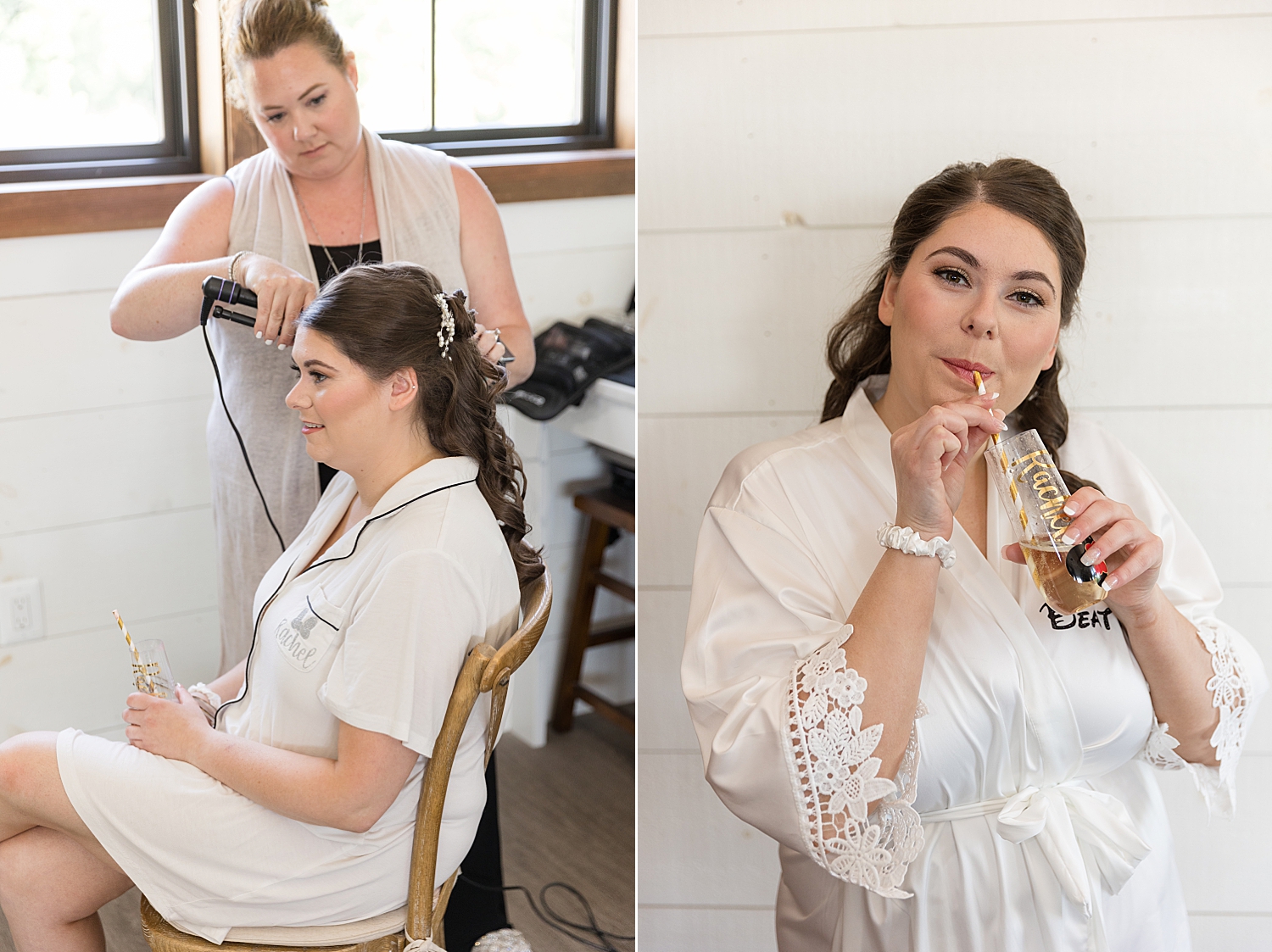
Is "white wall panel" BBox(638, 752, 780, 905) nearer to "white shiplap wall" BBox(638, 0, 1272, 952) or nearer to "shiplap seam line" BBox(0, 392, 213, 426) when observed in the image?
"white shiplap wall" BBox(638, 0, 1272, 952)

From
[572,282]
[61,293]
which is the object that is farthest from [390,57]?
[61,293]

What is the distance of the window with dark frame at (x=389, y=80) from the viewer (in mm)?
1204

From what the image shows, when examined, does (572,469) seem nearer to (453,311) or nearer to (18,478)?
(453,311)

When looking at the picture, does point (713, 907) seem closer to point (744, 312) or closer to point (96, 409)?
point (744, 312)

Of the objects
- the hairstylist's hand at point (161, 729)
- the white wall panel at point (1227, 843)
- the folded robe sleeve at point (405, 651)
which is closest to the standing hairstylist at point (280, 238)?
the hairstylist's hand at point (161, 729)

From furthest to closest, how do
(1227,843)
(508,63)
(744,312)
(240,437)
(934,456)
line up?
(1227,843)
(744,312)
(508,63)
(240,437)
(934,456)

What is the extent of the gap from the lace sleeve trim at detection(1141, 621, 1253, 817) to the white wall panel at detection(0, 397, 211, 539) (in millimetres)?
1178

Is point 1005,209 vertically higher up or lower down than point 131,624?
higher up

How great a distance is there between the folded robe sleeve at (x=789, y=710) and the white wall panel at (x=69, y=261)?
721 millimetres

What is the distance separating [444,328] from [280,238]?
0.72 ft

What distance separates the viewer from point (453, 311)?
1.38 metres

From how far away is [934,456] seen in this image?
3.69 feet

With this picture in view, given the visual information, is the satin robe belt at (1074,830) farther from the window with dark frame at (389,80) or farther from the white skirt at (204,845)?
the window with dark frame at (389,80)

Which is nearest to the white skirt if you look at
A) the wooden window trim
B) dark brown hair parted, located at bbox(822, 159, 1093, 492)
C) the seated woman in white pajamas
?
the seated woman in white pajamas
